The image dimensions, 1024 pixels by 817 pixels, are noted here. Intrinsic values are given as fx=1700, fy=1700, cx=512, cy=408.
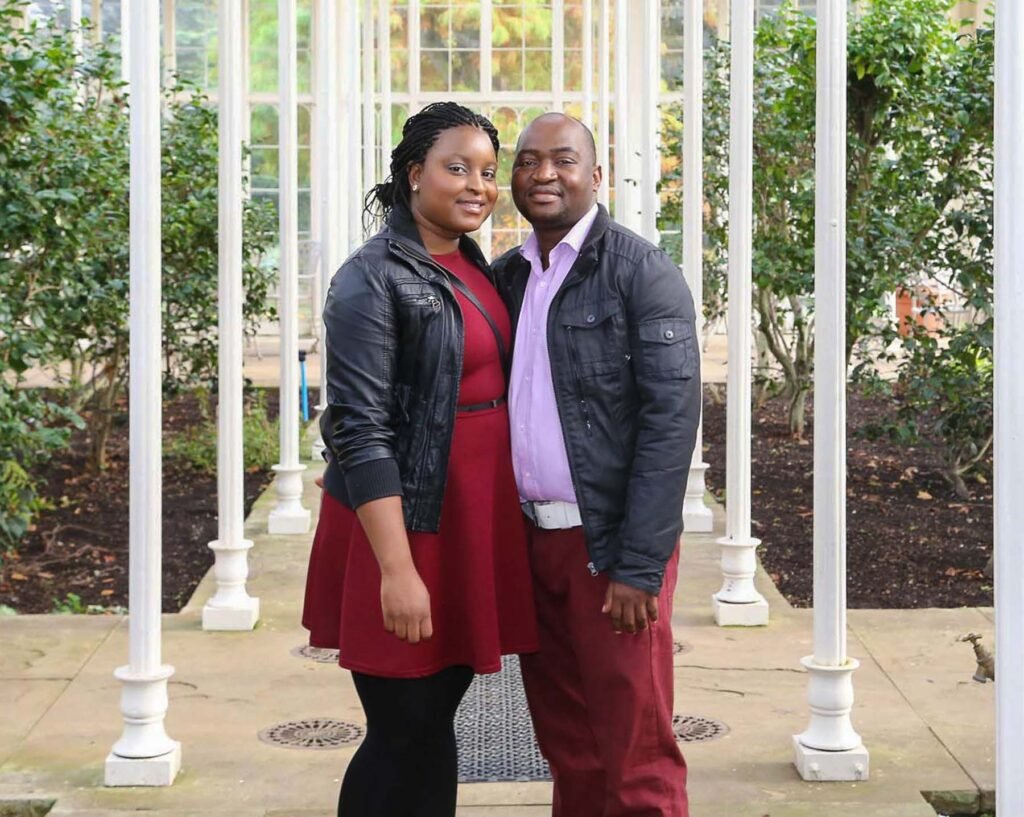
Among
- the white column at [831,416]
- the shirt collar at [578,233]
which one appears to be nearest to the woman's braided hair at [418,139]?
the shirt collar at [578,233]

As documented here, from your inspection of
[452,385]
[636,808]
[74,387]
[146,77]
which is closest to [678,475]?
[452,385]

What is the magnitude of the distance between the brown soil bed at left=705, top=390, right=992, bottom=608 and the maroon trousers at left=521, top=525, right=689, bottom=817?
385cm

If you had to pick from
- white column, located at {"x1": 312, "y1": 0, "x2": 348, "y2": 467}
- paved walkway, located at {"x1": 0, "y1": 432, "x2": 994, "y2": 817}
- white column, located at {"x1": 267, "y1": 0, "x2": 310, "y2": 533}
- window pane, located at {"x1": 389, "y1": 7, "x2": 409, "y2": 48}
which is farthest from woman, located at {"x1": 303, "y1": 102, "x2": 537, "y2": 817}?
window pane, located at {"x1": 389, "y1": 7, "x2": 409, "y2": 48}

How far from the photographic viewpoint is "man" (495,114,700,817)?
359cm

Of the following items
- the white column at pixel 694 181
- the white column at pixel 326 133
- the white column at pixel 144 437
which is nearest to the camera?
the white column at pixel 144 437

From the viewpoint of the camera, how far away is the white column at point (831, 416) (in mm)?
4781

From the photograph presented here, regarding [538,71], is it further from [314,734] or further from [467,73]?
[314,734]

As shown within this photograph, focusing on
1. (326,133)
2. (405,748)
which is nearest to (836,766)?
(405,748)

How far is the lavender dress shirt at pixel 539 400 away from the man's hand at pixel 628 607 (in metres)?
0.23

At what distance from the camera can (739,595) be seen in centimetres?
691

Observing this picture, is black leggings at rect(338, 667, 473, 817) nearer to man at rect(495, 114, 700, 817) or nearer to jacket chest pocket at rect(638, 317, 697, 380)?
man at rect(495, 114, 700, 817)

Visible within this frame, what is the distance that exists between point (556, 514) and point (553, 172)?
735 millimetres

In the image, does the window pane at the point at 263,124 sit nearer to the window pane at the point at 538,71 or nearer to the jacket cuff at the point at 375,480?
the window pane at the point at 538,71

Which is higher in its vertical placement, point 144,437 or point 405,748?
point 144,437
